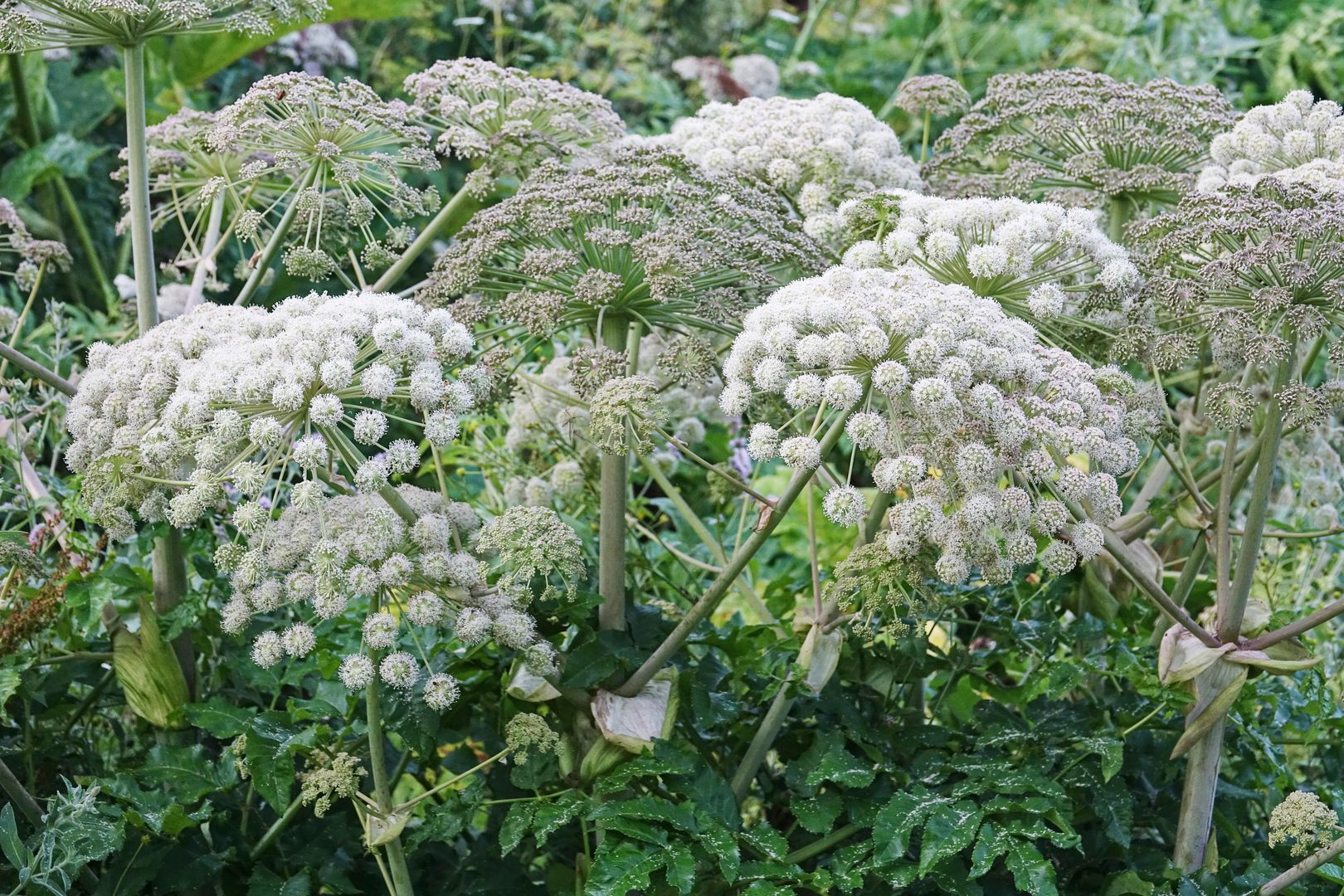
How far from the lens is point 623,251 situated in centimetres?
270

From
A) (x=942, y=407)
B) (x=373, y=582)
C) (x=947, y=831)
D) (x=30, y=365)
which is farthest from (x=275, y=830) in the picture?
(x=942, y=407)

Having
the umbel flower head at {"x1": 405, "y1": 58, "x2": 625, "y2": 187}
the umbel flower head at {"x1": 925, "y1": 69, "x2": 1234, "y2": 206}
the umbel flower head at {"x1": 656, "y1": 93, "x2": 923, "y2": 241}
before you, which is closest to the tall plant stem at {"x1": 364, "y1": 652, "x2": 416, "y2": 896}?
the umbel flower head at {"x1": 405, "y1": 58, "x2": 625, "y2": 187}

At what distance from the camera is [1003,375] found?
2.30 meters

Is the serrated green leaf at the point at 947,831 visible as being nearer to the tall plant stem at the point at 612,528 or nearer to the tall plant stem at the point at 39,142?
the tall plant stem at the point at 612,528

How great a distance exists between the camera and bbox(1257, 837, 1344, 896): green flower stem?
8.34 ft

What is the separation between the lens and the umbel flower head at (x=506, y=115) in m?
3.15

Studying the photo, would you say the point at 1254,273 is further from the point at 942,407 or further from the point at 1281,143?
the point at 942,407

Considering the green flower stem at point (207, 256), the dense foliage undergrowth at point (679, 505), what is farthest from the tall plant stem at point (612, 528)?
the green flower stem at point (207, 256)

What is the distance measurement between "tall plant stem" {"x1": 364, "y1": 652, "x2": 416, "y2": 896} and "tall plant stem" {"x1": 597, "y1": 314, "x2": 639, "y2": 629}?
0.53 metres

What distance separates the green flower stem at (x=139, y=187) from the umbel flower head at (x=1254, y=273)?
2089 mm

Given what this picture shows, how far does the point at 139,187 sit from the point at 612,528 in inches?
49.1

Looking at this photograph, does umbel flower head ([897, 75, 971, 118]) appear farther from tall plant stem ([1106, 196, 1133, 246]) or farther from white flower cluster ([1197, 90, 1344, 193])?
white flower cluster ([1197, 90, 1344, 193])

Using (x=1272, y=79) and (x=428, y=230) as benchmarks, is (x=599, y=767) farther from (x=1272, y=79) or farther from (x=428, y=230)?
(x=1272, y=79)

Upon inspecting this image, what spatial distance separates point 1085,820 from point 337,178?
2.19m
